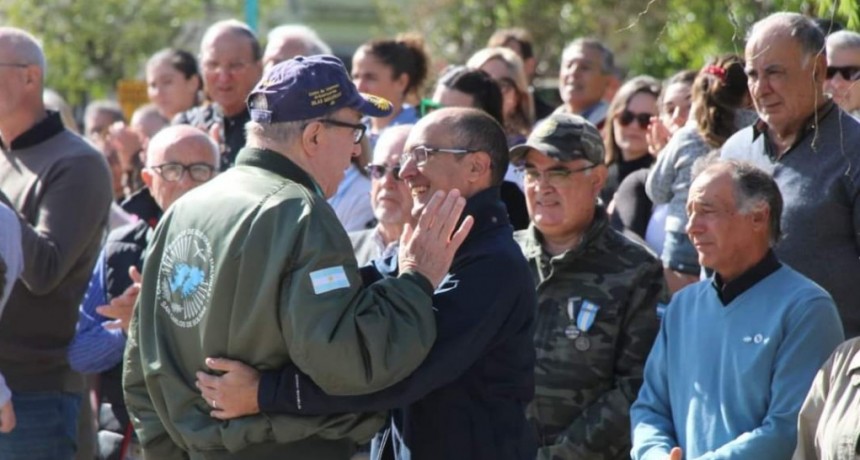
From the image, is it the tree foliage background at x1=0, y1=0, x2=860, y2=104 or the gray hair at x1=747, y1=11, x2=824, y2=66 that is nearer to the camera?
the gray hair at x1=747, y1=11, x2=824, y2=66

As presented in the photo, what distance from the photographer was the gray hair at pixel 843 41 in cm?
716

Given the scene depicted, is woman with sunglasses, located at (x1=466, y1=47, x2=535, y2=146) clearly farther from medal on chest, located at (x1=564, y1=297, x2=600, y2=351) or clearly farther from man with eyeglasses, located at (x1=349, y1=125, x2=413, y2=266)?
medal on chest, located at (x1=564, y1=297, x2=600, y2=351)

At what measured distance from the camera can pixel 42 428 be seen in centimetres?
668

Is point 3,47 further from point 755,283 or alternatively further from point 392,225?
point 755,283

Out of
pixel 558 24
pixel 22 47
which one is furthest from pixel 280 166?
pixel 558 24

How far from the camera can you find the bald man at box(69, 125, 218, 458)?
22.4ft

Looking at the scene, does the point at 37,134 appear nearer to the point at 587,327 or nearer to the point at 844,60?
the point at 587,327

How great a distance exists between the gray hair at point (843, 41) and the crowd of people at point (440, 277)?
0.02 m

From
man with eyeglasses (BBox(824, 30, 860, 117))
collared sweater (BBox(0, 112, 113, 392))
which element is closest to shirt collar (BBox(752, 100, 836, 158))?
man with eyeglasses (BBox(824, 30, 860, 117))

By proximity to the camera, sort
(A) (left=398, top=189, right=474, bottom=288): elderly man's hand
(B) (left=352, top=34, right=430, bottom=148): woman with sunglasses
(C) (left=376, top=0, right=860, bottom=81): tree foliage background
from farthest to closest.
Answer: (C) (left=376, top=0, right=860, bottom=81): tree foliage background → (B) (left=352, top=34, right=430, bottom=148): woman with sunglasses → (A) (left=398, top=189, right=474, bottom=288): elderly man's hand

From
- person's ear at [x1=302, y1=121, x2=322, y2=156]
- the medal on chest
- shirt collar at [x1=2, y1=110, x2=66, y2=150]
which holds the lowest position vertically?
the medal on chest

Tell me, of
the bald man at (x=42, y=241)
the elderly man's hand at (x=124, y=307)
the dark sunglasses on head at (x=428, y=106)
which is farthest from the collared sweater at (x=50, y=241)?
the dark sunglasses on head at (x=428, y=106)

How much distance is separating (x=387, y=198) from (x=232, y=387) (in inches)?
90.2

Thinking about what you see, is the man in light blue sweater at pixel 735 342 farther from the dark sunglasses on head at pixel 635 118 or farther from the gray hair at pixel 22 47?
the gray hair at pixel 22 47
